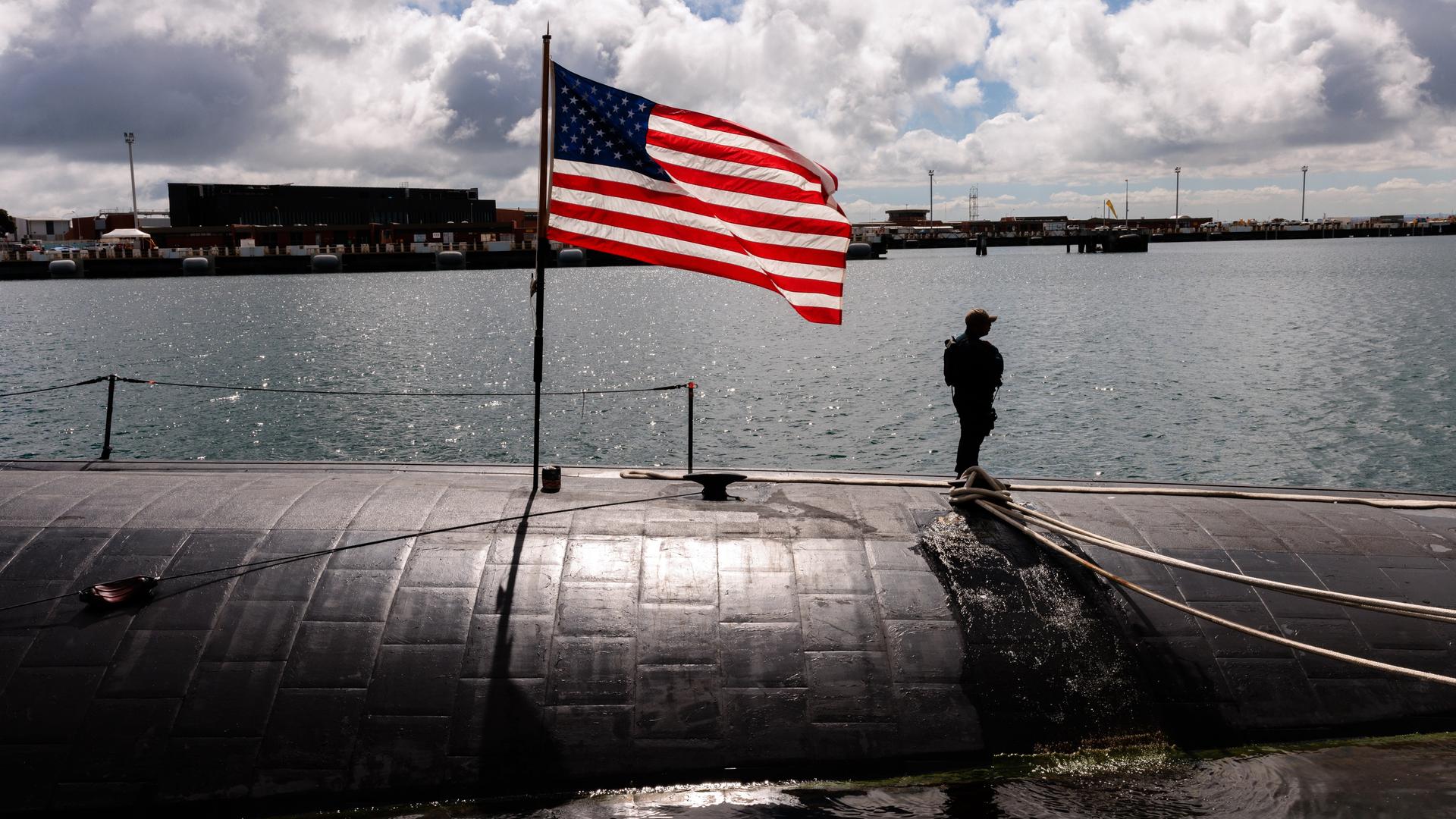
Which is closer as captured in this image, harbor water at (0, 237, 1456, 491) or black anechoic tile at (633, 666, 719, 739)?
black anechoic tile at (633, 666, 719, 739)

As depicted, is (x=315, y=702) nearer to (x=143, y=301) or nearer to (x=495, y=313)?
(x=495, y=313)

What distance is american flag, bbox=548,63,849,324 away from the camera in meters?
9.49

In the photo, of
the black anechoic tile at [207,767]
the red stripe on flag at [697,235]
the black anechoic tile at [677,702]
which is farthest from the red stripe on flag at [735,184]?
the black anechoic tile at [207,767]

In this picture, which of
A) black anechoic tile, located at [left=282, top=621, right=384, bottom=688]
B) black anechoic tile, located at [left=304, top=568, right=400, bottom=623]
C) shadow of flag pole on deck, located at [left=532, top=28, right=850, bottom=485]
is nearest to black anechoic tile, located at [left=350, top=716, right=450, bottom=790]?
black anechoic tile, located at [left=282, top=621, right=384, bottom=688]

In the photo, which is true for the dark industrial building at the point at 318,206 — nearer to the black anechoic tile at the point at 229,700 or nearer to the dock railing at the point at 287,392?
the dock railing at the point at 287,392

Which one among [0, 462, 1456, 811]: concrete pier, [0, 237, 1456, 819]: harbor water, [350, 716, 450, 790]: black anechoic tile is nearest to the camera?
[350, 716, 450, 790]: black anechoic tile

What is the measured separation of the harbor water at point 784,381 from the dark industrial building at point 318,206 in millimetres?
50871

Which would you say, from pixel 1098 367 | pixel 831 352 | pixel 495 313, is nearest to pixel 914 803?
pixel 1098 367

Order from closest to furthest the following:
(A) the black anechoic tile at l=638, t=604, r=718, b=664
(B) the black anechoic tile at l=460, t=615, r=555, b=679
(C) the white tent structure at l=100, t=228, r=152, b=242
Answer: (B) the black anechoic tile at l=460, t=615, r=555, b=679, (A) the black anechoic tile at l=638, t=604, r=718, b=664, (C) the white tent structure at l=100, t=228, r=152, b=242

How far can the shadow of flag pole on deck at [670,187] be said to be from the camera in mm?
9492

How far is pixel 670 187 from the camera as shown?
9.57 meters

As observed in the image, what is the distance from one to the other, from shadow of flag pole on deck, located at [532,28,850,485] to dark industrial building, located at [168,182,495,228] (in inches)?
5956

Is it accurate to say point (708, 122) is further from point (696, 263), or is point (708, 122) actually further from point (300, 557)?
point (300, 557)

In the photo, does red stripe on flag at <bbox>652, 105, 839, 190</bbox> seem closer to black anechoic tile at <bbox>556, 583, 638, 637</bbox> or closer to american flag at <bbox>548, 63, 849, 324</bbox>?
american flag at <bbox>548, 63, 849, 324</bbox>
